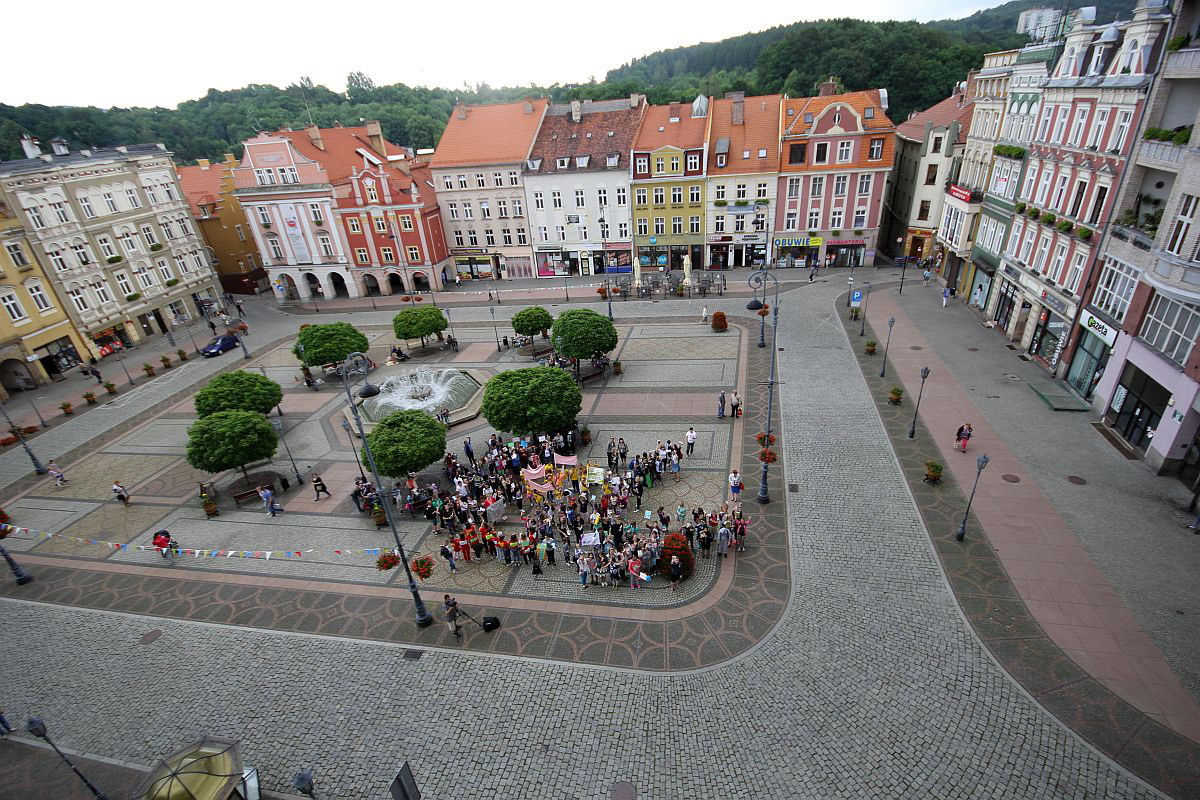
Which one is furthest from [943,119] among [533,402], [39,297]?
[39,297]

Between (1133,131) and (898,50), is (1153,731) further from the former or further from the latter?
(898,50)

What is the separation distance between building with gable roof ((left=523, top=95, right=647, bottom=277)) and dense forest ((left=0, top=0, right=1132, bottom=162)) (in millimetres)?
39400

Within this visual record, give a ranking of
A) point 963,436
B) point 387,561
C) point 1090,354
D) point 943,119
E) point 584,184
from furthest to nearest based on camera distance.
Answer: point 584,184 → point 943,119 → point 1090,354 → point 963,436 → point 387,561

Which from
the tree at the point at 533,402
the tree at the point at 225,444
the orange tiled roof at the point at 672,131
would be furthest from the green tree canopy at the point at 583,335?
the orange tiled roof at the point at 672,131

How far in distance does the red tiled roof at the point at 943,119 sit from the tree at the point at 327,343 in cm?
4920

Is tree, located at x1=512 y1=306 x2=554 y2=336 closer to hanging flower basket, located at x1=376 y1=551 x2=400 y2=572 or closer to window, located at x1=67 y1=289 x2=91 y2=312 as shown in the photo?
hanging flower basket, located at x1=376 y1=551 x2=400 y2=572

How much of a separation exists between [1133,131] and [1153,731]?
24.9 m

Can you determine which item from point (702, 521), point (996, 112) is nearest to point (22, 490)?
→ point (702, 521)

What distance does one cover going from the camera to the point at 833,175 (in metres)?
50.3

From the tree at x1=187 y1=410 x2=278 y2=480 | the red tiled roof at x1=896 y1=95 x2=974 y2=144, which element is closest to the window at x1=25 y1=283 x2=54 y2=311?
the tree at x1=187 y1=410 x2=278 y2=480

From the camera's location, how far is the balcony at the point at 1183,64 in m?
21.6

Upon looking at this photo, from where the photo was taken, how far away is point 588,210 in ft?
183

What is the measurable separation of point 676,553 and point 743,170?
4270cm

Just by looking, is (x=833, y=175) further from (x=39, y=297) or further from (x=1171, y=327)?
(x=39, y=297)
